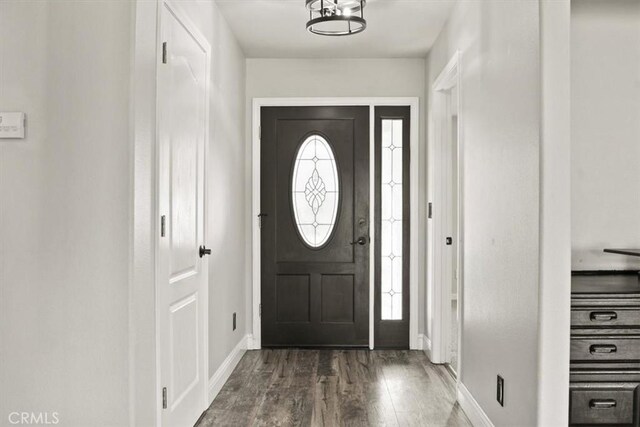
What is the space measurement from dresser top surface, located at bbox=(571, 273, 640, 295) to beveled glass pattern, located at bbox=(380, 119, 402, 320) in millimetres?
2347

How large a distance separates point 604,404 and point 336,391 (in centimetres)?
189

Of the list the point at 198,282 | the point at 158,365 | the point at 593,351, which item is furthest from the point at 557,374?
the point at 198,282

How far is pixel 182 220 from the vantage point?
121 inches

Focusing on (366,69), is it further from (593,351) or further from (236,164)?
(593,351)

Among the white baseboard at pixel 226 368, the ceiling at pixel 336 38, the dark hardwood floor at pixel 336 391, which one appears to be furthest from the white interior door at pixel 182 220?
the ceiling at pixel 336 38

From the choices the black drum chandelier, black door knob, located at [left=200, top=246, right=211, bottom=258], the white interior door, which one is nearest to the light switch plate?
the white interior door

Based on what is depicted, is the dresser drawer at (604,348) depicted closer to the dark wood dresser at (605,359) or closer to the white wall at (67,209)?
the dark wood dresser at (605,359)

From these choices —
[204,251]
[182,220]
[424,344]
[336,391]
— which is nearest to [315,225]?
[424,344]

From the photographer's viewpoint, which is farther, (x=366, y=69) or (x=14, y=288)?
(x=366, y=69)

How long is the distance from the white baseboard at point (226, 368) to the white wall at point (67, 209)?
1586 millimetres

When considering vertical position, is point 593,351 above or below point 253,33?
below

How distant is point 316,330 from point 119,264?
10.4 ft

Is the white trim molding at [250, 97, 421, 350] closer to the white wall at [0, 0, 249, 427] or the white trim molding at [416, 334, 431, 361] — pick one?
the white trim molding at [416, 334, 431, 361]

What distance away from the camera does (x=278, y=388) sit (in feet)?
13.1
